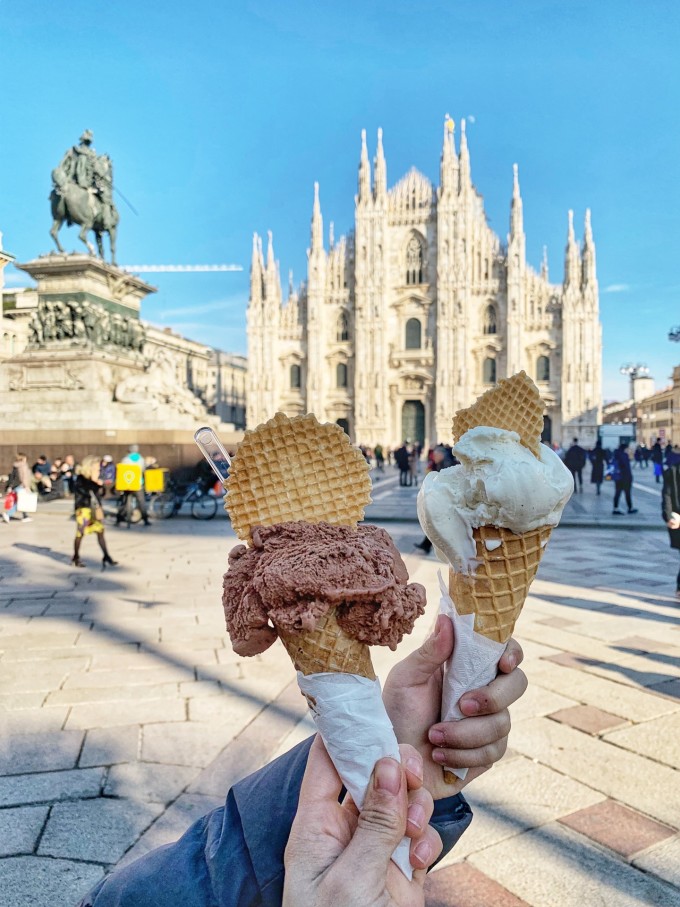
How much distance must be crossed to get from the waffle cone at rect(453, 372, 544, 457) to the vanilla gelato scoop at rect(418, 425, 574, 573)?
0.09m

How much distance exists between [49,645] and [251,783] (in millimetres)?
3673

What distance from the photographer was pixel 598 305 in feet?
130

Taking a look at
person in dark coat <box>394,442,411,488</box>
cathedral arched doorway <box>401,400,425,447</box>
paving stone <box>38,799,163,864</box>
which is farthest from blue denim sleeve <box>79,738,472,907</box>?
cathedral arched doorway <box>401,400,425,447</box>

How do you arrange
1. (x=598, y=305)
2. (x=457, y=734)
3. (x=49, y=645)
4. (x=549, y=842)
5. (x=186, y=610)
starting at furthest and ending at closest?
(x=598, y=305) < (x=186, y=610) < (x=49, y=645) < (x=549, y=842) < (x=457, y=734)

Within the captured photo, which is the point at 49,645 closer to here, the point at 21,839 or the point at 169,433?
the point at 21,839

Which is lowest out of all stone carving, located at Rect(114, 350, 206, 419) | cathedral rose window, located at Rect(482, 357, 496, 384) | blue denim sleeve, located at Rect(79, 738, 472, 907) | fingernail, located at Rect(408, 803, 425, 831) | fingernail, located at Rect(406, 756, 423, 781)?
blue denim sleeve, located at Rect(79, 738, 472, 907)

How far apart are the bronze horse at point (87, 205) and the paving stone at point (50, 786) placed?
14.2m

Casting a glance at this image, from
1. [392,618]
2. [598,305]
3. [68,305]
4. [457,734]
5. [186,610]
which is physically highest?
[598,305]

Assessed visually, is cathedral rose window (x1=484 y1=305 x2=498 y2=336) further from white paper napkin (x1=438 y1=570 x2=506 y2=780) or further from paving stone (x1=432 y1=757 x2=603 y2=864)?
white paper napkin (x1=438 y1=570 x2=506 y2=780)

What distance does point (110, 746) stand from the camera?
2.92m

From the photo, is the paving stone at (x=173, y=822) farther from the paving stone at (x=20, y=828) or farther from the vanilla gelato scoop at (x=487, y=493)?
the vanilla gelato scoop at (x=487, y=493)

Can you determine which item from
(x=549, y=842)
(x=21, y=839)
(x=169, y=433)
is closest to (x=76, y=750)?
(x=21, y=839)

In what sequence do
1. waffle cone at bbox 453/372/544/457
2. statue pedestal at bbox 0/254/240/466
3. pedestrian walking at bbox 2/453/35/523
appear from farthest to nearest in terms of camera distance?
statue pedestal at bbox 0/254/240/466 → pedestrian walking at bbox 2/453/35/523 → waffle cone at bbox 453/372/544/457

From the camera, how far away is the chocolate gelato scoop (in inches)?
37.5
